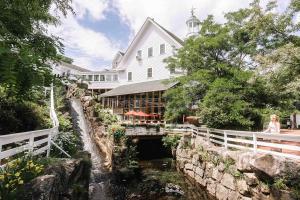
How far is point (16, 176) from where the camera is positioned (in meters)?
4.93

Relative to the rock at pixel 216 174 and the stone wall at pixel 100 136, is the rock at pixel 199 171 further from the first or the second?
the stone wall at pixel 100 136

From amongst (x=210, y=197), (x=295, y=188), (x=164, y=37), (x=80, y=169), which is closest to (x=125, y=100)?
(x=164, y=37)

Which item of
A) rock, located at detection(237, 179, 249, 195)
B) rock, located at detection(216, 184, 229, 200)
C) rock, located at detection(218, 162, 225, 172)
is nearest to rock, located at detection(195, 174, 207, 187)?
rock, located at detection(216, 184, 229, 200)

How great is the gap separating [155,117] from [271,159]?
62.3ft

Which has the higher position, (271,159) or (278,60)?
(278,60)

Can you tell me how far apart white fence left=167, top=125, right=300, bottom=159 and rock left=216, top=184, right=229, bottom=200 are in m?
1.96

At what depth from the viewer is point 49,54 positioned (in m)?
4.79

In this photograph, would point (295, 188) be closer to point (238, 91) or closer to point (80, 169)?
point (80, 169)

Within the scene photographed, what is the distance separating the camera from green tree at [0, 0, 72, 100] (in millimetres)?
2896

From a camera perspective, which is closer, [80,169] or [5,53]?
[5,53]

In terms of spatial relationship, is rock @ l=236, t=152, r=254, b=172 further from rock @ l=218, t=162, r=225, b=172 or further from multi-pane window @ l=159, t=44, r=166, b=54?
multi-pane window @ l=159, t=44, r=166, b=54

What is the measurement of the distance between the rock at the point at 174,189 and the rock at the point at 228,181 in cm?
244

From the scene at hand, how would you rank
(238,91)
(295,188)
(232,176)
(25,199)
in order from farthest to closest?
1. (238,91)
2. (232,176)
3. (295,188)
4. (25,199)

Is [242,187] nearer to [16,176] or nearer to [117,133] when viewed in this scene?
[16,176]
